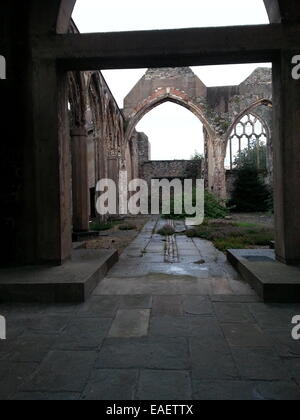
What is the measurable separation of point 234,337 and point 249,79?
69.7 ft

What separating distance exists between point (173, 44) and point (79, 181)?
595 centimetres

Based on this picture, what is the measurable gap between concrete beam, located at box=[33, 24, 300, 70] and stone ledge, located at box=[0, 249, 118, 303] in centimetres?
262

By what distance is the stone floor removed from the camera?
6.50ft

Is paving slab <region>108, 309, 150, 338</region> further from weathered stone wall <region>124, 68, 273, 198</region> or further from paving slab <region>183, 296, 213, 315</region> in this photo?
weathered stone wall <region>124, 68, 273, 198</region>

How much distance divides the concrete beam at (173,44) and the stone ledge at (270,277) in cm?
259

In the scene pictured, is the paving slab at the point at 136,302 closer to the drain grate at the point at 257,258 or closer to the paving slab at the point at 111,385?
the paving slab at the point at 111,385

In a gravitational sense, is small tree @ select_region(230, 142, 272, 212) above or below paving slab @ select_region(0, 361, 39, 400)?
above

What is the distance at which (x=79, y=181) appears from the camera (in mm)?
9781

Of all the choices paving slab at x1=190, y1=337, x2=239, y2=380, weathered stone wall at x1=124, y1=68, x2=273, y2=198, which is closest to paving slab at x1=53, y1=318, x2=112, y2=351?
paving slab at x1=190, y1=337, x2=239, y2=380

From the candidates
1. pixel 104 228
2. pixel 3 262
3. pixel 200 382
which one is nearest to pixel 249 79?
pixel 104 228

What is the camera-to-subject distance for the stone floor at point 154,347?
1982 mm

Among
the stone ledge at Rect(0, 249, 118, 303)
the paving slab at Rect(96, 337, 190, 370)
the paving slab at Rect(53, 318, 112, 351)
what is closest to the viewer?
the paving slab at Rect(96, 337, 190, 370)

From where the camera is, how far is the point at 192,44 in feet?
14.4

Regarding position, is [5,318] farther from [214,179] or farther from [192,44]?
[214,179]
